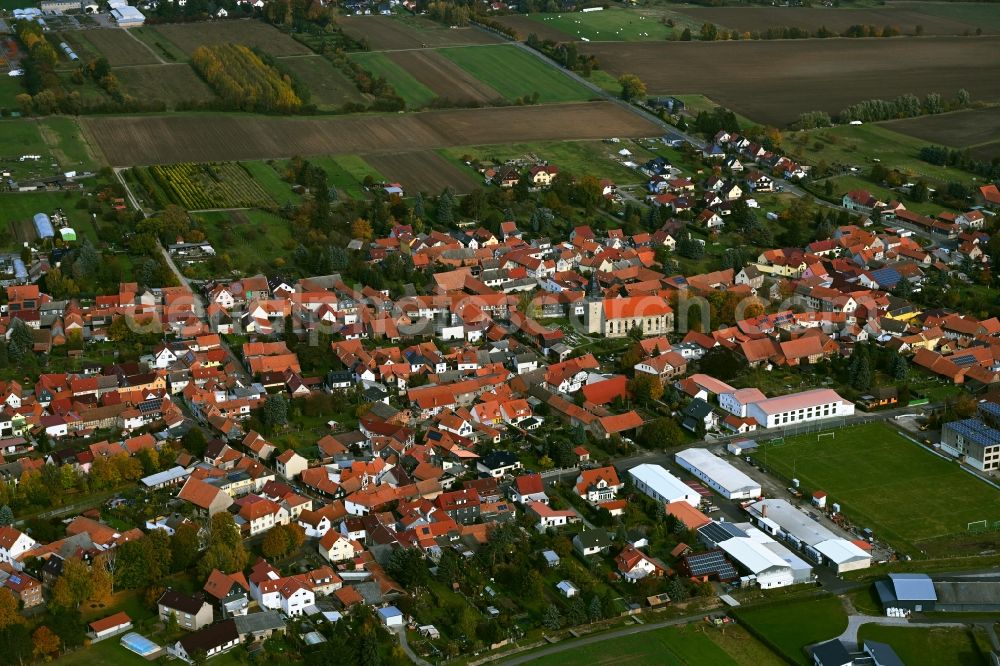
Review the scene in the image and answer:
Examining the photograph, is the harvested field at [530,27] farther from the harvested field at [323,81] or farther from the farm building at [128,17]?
the farm building at [128,17]

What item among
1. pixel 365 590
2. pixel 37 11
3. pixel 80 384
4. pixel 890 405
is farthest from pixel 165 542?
pixel 37 11

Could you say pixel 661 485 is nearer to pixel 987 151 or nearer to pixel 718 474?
pixel 718 474

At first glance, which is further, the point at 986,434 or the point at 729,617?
the point at 986,434

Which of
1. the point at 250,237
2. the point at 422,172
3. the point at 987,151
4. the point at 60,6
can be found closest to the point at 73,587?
the point at 250,237

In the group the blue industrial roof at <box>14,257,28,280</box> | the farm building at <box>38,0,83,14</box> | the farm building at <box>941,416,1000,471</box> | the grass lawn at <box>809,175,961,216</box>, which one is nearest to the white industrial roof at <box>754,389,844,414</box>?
the farm building at <box>941,416,1000,471</box>

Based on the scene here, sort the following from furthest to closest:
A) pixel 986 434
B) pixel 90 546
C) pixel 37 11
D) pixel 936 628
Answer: pixel 37 11 → pixel 986 434 → pixel 90 546 → pixel 936 628

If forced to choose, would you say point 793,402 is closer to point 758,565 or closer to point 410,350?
point 758,565

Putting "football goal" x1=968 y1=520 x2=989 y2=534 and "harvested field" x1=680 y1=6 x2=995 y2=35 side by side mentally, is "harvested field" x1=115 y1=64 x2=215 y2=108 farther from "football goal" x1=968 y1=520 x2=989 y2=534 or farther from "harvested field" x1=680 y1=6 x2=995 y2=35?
"football goal" x1=968 y1=520 x2=989 y2=534

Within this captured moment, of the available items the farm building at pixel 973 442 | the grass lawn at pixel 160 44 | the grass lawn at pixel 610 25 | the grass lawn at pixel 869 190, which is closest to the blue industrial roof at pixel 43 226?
the grass lawn at pixel 160 44
